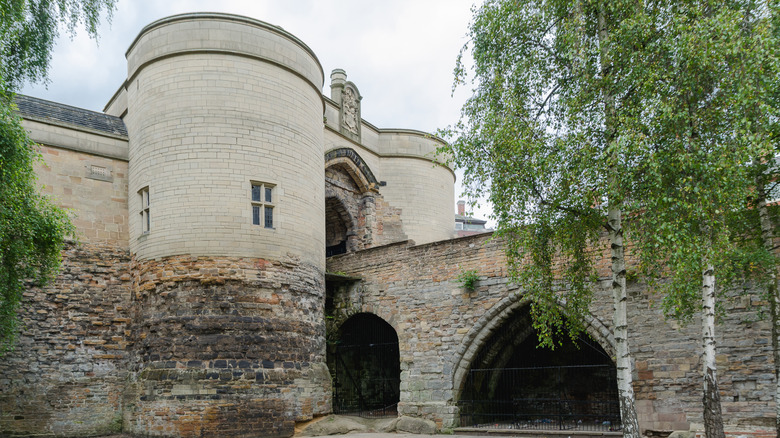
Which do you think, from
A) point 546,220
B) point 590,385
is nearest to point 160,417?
point 546,220

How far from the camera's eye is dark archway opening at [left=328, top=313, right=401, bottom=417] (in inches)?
679

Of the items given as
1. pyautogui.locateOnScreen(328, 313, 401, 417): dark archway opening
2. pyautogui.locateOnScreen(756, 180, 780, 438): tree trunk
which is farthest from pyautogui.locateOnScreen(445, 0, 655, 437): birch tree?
pyautogui.locateOnScreen(328, 313, 401, 417): dark archway opening

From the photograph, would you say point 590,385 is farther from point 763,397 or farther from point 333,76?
point 333,76

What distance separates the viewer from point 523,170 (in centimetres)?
987

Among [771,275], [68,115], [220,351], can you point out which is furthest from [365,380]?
[771,275]

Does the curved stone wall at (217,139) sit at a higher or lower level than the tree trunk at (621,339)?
higher

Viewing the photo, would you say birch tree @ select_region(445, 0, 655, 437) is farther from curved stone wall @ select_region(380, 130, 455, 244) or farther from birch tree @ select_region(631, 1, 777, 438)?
curved stone wall @ select_region(380, 130, 455, 244)

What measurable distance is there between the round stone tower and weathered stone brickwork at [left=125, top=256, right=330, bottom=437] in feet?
0.08

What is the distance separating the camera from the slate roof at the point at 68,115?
49.8 feet

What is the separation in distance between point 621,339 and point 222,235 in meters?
8.35

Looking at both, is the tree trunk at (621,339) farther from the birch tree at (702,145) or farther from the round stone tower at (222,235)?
the round stone tower at (222,235)

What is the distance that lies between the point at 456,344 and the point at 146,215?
7518 millimetres

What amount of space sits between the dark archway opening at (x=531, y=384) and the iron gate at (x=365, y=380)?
2745 millimetres

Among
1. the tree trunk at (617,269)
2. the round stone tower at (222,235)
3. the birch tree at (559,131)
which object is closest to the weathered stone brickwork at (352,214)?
the round stone tower at (222,235)
